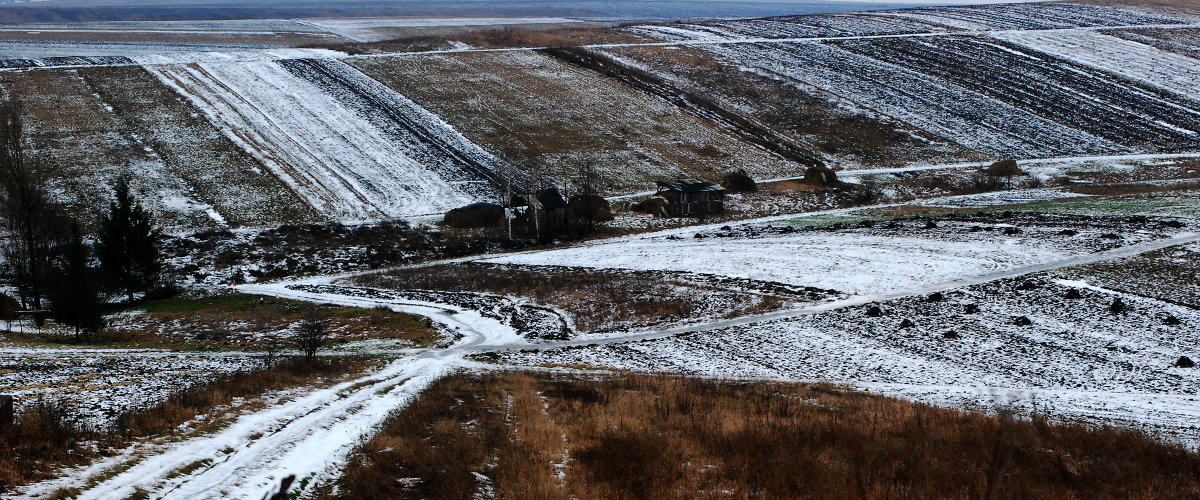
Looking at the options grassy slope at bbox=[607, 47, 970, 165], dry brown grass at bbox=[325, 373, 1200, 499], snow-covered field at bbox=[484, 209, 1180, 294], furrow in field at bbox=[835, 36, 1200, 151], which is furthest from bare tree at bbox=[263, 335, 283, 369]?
furrow in field at bbox=[835, 36, 1200, 151]

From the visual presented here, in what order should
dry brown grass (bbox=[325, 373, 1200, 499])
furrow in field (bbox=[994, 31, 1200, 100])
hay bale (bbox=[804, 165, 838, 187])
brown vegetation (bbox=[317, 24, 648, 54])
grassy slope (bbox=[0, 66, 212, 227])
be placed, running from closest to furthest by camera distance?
1. dry brown grass (bbox=[325, 373, 1200, 499])
2. grassy slope (bbox=[0, 66, 212, 227])
3. hay bale (bbox=[804, 165, 838, 187])
4. furrow in field (bbox=[994, 31, 1200, 100])
5. brown vegetation (bbox=[317, 24, 648, 54])

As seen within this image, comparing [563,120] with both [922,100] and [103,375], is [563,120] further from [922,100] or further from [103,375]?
[103,375]

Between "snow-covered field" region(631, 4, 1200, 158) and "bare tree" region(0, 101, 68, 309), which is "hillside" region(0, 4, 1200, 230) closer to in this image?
"snow-covered field" region(631, 4, 1200, 158)

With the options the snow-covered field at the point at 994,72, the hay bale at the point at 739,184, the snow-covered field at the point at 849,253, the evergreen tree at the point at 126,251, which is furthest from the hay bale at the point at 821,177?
the evergreen tree at the point at 126,251

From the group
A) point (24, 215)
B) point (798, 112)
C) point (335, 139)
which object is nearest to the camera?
point (24, 215)

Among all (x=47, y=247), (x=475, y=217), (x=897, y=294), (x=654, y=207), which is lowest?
(x=654, y=207)

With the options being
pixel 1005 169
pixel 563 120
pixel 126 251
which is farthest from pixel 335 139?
pixel 1005 169
